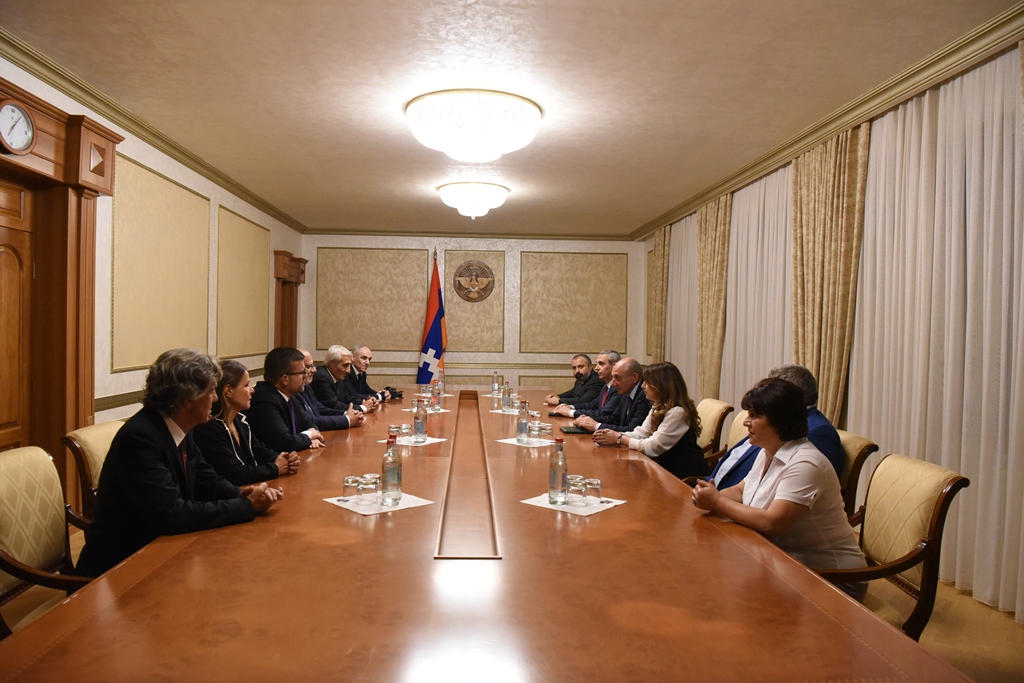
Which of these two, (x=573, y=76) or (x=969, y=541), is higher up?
(x=573, y=76)

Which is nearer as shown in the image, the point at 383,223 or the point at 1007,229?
the point at 1007,229

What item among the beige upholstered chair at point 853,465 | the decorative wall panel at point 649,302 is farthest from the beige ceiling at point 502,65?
the decorative wall panel at point 649,302

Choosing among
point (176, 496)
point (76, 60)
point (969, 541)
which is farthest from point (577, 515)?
point (76, 60)

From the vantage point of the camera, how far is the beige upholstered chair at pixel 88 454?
274cm

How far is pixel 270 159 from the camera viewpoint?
6004mm

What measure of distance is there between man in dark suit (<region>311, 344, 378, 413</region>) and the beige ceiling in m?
1.65

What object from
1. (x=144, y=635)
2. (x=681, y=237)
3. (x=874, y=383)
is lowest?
(x=144, y=635)

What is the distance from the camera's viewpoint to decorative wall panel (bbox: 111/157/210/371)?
16.1ft

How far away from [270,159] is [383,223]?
11.3 ft

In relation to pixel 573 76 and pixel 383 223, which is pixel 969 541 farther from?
pixel 383 223

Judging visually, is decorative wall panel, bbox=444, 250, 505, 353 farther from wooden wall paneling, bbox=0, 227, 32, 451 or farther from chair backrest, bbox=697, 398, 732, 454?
wooden wall paneling, bbox=0, 227, 32, 451

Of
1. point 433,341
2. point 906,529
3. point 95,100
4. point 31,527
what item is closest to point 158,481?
point 31,527

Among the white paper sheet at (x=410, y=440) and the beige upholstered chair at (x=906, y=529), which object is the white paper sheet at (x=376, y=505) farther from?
the beige upholstered chair at (x=906, y=529)

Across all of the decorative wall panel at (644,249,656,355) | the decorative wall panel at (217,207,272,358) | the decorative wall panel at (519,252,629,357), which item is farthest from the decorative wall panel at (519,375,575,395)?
the decorative wall panel at (217,207,272,358)
